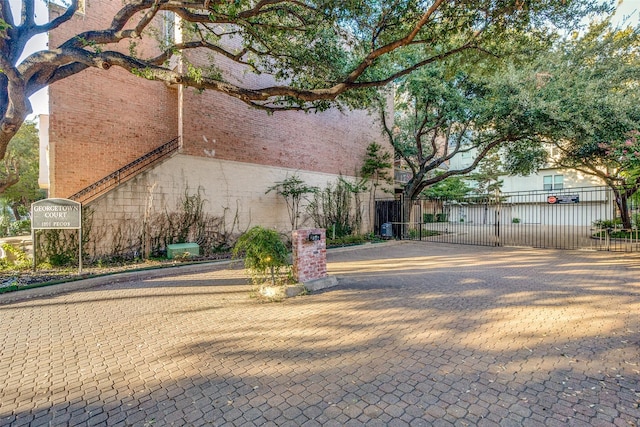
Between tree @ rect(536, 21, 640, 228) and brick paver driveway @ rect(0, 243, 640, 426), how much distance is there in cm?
684

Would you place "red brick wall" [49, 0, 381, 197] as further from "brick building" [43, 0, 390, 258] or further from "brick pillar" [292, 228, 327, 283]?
"brick pillar" [292, 228, 327, 283]

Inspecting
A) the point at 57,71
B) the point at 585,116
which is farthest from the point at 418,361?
the point at 585,116

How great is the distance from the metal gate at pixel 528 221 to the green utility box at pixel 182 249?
9.61 metres

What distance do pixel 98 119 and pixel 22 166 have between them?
591 inches

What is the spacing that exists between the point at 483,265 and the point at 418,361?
20.7 ft

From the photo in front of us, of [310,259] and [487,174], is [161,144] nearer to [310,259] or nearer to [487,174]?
[310,259]

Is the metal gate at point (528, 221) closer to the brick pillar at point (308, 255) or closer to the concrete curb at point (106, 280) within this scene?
the brick pillar at point (308, 255)

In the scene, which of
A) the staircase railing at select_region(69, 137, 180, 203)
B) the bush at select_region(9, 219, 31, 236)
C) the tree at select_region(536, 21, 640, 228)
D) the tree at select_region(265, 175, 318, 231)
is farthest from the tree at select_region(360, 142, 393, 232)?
the bush at select_region(9, 219, 31, 236)

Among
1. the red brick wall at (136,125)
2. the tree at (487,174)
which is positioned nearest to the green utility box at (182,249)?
the red brick wall at (136,125)

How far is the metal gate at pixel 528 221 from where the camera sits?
42.7 ft

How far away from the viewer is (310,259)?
20.2ft

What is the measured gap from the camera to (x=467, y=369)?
3.03 m

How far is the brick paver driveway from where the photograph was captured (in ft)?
8.02

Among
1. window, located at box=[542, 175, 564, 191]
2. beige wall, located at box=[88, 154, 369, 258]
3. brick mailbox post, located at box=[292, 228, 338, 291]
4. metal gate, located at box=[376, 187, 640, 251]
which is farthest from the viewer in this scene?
window, located at box=[542, 175, 564, 191]
